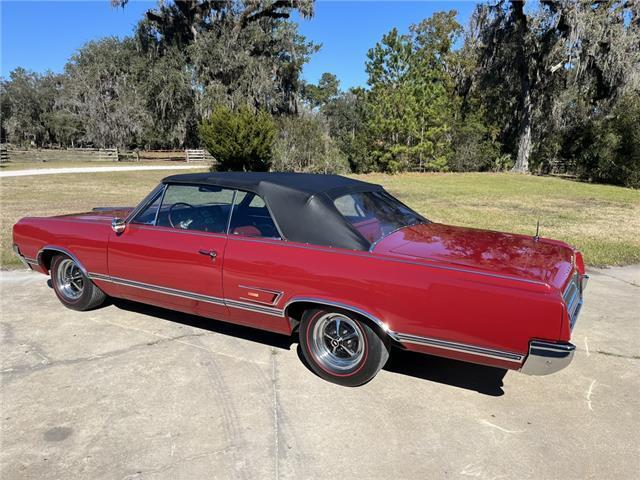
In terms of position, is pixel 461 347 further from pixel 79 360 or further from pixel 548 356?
pixel 79 360

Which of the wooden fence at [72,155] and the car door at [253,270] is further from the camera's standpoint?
the wooden fence at [72,155]

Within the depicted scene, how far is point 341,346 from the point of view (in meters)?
3.35

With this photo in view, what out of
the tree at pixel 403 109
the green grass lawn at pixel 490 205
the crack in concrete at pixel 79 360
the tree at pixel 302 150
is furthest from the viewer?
the tree at pixel 403 109

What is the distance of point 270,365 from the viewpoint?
11.9 feet

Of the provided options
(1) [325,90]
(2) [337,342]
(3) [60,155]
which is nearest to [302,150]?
(2) [337,342]

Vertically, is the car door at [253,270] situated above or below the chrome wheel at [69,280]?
above

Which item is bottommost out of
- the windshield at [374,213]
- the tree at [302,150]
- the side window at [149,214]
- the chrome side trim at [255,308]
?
the chrome side trim at [255,308]

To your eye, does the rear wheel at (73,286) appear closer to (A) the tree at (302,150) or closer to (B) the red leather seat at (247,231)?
(B) the red leather seat at (247,231)

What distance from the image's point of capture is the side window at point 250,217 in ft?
11.8

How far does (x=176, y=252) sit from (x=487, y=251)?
2336 millimetres

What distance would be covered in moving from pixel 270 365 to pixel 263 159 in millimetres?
17679

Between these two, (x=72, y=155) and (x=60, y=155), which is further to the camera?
(x=72, y=155)

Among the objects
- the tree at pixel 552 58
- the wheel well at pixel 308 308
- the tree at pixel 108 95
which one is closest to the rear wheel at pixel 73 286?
the wheel well at pixel 308 308

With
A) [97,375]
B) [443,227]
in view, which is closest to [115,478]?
[97,375]
